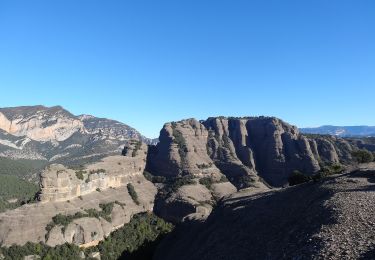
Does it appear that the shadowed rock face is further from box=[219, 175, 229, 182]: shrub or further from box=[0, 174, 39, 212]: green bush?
box=[0, 174, 39, 212]: green bush

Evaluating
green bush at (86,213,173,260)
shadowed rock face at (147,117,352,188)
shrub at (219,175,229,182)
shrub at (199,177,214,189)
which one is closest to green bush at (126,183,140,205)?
green bush at (86,213,173,260)

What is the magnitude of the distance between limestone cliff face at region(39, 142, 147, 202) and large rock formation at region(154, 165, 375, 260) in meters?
43.3

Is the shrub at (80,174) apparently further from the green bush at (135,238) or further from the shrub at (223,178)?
the shrub at (223,178)

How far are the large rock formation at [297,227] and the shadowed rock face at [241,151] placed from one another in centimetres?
6731

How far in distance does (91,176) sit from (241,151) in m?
60.8

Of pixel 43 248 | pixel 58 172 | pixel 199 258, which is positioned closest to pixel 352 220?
pixel 199 258

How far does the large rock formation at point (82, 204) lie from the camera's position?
84.3 meters

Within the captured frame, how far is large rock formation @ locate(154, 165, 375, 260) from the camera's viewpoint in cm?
2967

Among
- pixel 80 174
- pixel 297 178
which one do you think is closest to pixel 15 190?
pixel 80 174

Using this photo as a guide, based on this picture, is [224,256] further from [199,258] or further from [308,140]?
[308,140]

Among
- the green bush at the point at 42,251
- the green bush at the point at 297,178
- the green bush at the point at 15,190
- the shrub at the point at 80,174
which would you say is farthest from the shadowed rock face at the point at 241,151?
the green bush at the point at 15,190

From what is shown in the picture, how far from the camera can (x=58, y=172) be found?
96.4 m

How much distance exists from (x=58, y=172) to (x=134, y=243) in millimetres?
24241

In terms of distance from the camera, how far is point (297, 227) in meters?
36.2
